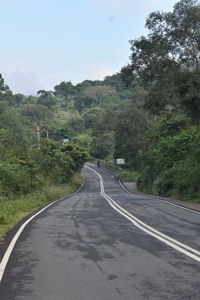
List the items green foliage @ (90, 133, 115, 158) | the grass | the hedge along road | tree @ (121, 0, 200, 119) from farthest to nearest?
green foliage @ (90, 133, 115, 158) < tree @ (121, 0, 200, 119) < the grass < the hedge along road

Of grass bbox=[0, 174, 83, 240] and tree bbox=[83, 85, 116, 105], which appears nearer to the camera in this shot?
grass bbox=[0, 174, 83, 240]

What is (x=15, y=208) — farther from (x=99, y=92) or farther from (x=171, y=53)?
(x=99, y=92)

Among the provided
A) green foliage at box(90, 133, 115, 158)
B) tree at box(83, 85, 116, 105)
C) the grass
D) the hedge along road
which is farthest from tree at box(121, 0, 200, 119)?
tree at box(83, 85, 116, 105)

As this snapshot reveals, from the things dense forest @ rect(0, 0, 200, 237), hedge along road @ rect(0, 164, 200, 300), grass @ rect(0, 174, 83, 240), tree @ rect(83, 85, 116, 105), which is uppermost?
tree @ rect(83, 85, 116, 105)

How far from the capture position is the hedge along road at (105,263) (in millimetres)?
5316

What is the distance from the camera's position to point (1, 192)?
24.2 meters

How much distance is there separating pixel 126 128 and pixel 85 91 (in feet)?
303

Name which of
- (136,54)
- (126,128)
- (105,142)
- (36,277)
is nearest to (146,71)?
(136,54)

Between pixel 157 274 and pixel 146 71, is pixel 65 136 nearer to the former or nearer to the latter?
pixel 146 71

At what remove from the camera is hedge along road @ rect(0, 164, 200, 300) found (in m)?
5.32

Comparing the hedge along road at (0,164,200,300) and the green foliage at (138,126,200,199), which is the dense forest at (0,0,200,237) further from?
the hedge along road at (0,164,200,300)

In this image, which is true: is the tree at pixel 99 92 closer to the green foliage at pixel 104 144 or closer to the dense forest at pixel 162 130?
the green foliage at pixel 104 144

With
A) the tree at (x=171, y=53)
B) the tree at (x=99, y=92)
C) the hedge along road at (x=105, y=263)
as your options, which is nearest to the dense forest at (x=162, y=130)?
the tree at (x=171, y=53)

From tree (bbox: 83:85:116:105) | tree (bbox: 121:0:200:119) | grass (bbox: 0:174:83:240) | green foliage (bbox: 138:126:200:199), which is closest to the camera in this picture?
grass (bbox: 0:174:83:240)
